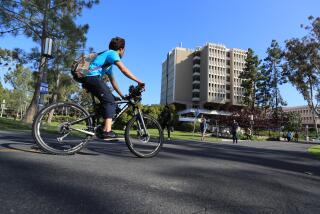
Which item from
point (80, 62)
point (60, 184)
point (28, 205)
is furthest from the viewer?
point (80, 62)

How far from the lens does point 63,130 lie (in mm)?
5145

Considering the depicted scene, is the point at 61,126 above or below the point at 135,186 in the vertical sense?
above

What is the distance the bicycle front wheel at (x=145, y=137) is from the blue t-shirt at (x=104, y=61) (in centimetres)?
102

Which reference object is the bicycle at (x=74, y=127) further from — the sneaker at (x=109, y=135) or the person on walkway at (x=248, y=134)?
the person on walkway at (x=248, y=134)

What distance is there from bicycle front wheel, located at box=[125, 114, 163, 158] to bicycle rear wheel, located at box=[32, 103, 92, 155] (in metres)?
0.82

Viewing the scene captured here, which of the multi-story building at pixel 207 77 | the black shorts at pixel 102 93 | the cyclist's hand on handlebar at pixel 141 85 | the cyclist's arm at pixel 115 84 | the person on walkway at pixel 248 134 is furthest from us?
the multi-story building at pixel 207 77

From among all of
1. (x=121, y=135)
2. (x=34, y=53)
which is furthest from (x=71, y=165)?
(x=34, y=53)

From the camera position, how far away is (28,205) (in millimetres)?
2467

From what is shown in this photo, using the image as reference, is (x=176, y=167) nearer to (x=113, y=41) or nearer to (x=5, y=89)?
(x=113, y=41)

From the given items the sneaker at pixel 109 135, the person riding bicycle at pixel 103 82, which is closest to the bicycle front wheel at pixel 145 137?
the sneaker at pixel 109 135

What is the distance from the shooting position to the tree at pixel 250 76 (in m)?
75.2

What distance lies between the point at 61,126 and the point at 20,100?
8046 cm

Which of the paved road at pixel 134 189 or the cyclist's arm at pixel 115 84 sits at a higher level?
the cyclist's arm at pixel 115 84

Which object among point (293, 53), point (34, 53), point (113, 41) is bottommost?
point (113, 41)
